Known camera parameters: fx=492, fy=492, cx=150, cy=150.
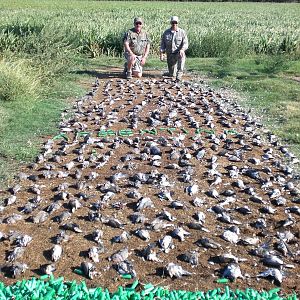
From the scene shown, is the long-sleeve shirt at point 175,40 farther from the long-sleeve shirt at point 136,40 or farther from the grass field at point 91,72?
the grass field at point 91,72

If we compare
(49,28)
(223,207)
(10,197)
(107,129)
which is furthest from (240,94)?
(10,197)

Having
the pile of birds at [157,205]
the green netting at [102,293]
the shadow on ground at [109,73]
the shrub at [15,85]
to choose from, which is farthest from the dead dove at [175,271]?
the shadow on ground at [109,73]

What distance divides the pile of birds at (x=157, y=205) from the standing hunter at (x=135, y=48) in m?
4.23

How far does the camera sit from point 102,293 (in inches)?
136

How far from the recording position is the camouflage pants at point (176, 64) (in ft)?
40.2

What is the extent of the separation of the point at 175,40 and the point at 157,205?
8033 millimetres

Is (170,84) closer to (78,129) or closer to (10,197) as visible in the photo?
(78,129)

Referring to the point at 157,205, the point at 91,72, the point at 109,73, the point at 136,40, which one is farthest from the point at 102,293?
the point at 91,72

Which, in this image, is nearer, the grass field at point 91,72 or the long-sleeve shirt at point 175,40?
the grass field at point 91,72

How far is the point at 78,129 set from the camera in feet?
25.7

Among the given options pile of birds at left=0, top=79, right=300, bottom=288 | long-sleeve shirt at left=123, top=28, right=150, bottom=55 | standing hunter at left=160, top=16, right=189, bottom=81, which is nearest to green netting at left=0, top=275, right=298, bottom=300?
pile of birds at left=0, top=79, right=300, bottom=288

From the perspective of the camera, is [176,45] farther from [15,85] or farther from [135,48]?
[15,85]

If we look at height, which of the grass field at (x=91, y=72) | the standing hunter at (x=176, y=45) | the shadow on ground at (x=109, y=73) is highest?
the standing hunter at (x=176, y=45)

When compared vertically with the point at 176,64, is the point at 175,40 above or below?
above
